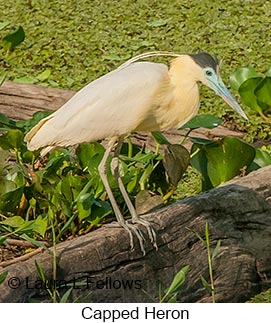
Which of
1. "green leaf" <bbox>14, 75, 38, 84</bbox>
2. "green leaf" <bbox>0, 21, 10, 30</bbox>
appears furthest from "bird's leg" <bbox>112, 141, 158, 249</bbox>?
"green leaf" <bbox>0, 21, 10, 30</bbox>

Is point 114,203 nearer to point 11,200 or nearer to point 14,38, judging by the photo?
point 11,200

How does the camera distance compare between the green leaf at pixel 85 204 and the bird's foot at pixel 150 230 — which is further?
the green leaf at pixel 85 204

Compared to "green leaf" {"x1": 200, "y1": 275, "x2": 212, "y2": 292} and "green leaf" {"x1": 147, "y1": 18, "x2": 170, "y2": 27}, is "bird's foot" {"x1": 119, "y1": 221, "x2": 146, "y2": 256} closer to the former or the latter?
"green leaf" {"x1": 200, "y1": 275, "x2": 212, "y2": 292}

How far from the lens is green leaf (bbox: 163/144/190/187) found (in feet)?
14.1

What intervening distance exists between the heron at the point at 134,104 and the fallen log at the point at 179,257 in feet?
0.26

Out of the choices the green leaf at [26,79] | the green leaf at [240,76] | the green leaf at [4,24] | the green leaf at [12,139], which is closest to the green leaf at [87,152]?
the green leaf at [12,139]

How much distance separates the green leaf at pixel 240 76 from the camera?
527 cm

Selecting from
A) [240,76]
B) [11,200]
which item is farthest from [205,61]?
[240,76]

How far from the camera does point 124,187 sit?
4.21 m

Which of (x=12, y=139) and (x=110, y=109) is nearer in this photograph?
(x=110, y=109)

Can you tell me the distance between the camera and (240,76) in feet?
17.3

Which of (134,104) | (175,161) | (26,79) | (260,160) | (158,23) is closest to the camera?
(134,104)

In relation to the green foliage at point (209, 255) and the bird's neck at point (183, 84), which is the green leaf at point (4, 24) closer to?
the bird's neck at point (183, 84)

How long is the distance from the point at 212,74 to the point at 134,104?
0.92 feet
